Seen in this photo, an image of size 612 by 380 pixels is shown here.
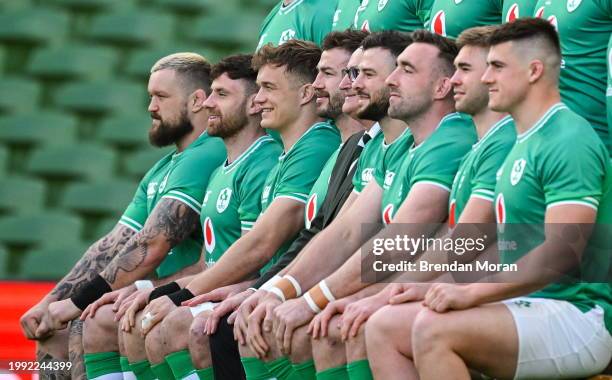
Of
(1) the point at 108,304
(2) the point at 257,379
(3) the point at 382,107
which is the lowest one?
(2) the point at 257,379

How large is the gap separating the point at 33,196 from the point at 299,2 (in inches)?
94.8

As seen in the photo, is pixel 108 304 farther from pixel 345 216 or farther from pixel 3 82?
pixel 3 82

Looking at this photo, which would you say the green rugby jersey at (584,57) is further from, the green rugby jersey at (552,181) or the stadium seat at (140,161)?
the stadium seat at (140,161)

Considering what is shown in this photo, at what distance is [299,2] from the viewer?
5.23 metres

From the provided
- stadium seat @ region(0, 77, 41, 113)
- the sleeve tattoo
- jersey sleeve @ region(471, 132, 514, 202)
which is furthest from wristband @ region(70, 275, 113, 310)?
stadium seat @ region(0, 77, 41, 113)

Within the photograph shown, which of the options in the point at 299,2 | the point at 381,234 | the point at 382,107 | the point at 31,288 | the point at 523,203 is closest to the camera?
the point at 523,203

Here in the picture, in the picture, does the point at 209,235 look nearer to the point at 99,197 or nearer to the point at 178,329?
the point at 178,329

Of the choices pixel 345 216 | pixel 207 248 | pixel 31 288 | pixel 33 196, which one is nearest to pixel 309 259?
pixel 345 216

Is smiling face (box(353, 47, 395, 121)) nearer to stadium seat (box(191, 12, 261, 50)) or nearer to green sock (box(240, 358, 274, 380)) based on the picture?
green sock (box(240, 358, 274, 380))

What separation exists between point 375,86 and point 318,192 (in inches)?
18.5

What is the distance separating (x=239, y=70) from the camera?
4.96 metres

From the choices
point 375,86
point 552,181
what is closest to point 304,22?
point 375,86

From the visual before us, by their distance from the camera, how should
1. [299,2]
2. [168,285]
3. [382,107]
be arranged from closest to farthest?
[382,107] < [168,285] < [299,2]

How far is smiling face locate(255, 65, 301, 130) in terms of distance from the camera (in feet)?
15.3
